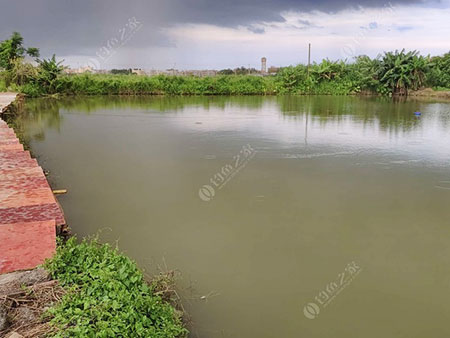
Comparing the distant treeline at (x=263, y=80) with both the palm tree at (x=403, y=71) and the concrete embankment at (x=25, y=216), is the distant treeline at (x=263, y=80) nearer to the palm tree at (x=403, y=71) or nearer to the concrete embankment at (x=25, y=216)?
the palm tree at (x=403, y=71)

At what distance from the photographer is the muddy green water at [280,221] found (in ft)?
6.90

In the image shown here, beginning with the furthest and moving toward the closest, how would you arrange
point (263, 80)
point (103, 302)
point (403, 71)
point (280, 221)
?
point (263, 80) < point (403, 71) < point (280, 221) < point (103, 302)

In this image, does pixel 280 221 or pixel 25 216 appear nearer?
pixel 25 216

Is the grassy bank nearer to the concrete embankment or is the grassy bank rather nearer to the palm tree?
the concrete embankment

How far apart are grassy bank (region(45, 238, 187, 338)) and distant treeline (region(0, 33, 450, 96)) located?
1571 cm

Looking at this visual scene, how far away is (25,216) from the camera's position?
2.55 metres

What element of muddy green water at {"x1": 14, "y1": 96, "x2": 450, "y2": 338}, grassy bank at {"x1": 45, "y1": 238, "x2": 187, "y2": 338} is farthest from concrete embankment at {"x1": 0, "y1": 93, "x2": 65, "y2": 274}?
muddy green water at {"x1": 14, "y1": 96, "x2": 450, "y2": 338}

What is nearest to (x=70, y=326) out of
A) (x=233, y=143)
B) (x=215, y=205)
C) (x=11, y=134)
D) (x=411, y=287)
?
(x=411, y=287)

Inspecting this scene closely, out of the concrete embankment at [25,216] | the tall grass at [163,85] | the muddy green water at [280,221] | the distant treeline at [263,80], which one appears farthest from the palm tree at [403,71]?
the concrete embankment at [25,216]

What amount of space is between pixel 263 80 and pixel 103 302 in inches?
777

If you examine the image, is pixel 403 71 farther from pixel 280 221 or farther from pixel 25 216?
pixel 25 216

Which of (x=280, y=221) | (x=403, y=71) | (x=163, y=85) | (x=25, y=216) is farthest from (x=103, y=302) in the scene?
(x=403, y=71)

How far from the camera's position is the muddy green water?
2104mm

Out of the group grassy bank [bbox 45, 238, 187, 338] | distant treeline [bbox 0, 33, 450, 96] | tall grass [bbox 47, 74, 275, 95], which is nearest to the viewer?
grassy bank [bbox 45, 238, 187, 338]
